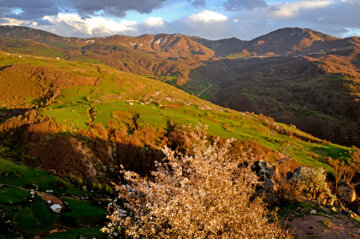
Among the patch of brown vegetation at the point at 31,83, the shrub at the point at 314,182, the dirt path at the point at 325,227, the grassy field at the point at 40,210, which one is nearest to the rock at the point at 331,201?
the shrub at the point at 314,182

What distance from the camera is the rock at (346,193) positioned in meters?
26.2

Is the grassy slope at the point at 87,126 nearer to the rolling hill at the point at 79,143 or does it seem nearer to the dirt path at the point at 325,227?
the rolling hill at the point at 79,143

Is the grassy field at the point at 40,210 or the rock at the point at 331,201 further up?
the grassy field at the point at 40,210

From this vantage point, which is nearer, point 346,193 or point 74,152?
point 346,193

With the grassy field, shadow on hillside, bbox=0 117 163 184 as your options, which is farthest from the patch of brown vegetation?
the grassy field

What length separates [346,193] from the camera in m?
26.4

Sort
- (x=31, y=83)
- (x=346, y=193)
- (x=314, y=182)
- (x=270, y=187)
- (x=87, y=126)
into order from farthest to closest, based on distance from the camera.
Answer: (x=31, y=83), (x=87, y=126), (x=346, y=193), (x=314, y=182), (x=270, y=187)

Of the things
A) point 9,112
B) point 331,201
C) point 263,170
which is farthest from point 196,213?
point 9,112

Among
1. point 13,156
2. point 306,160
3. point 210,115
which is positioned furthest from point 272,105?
point 13,156

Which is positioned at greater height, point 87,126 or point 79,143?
point 87,126

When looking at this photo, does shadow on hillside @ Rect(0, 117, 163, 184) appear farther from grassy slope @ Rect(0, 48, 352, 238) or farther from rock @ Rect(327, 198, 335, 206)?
rock @ Rect(327, 198, 335, 206)

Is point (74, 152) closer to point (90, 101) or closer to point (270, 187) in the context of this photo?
point (270, 187)

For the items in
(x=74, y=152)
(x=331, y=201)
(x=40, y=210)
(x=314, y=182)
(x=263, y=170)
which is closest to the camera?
(x=40, y=210)

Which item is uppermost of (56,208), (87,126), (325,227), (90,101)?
(90,101)
